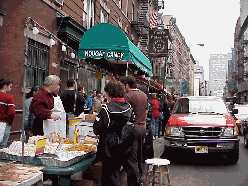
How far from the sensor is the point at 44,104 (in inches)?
201

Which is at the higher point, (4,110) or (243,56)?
(243,56)

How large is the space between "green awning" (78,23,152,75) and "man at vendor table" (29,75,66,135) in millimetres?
4793

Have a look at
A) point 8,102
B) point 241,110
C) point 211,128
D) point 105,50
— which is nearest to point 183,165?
point 211,128

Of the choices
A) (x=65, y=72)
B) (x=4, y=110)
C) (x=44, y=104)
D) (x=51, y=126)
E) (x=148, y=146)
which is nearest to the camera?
(x=44, y=104)

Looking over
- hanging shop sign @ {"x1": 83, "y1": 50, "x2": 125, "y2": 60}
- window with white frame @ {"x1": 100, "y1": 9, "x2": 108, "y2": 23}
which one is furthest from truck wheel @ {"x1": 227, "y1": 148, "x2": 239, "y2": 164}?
window with white frame @ {"x1": 100, "y1": 9, "x2": 108, "y2": 23}

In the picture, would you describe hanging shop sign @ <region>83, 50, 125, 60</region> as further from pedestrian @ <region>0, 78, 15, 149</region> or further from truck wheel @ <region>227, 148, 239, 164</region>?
truck wheel @ <region>227, 148, 239, 164</region>

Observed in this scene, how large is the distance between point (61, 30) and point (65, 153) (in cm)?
914

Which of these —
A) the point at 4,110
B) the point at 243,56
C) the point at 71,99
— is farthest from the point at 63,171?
the point at 243,56

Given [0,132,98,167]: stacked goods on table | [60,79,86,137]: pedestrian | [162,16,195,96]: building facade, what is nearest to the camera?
[0,132,98,167]: stacked goods on table

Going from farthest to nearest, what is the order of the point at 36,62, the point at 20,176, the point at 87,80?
the point at 87,80
the point at 36,62
the point at 20,176

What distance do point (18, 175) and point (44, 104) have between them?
2015 mm

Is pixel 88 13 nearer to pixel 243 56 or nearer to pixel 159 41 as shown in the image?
pixel 159 41

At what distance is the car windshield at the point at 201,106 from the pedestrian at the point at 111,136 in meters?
5.48

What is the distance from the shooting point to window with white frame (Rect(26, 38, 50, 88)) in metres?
10.3
